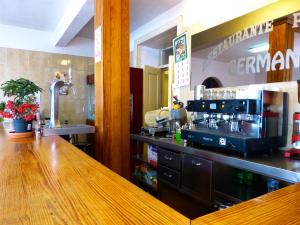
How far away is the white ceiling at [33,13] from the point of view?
137 inches


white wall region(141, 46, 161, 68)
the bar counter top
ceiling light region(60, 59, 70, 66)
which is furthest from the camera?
ceiling light region(60, 59, 70, 66)

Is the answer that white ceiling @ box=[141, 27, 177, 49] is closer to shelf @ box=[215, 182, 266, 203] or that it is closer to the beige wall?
the beige wall

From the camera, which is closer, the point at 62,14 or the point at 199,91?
the point at 199,91

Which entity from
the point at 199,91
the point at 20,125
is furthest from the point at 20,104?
the point at 199,91

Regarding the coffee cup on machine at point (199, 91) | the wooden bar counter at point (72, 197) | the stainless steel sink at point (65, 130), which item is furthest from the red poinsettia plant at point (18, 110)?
the coffee cup on machine at point (199, 91)

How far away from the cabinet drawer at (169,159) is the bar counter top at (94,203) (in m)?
1.38

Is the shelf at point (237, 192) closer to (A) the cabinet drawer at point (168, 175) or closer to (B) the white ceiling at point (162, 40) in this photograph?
(A) the cabinet drawer at point (168, 175)

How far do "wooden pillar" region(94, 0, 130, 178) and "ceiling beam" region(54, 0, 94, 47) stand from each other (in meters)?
0.98

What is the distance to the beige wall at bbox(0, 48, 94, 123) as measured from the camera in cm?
451

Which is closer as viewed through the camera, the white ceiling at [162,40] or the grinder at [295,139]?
the grinder at [295,139]

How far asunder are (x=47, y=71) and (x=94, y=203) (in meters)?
4.85

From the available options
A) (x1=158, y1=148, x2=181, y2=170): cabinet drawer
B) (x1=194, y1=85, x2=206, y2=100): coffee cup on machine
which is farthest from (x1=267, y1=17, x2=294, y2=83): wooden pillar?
(x1=158, y1=148, x2=181, y2=170): cabinet drawer

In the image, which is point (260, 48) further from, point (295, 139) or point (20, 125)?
point (20, 125)

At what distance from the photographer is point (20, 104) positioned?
6.40ft
